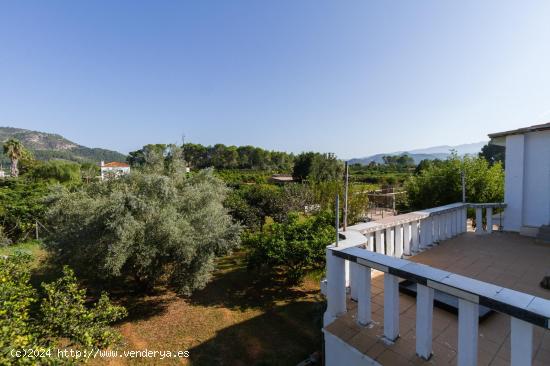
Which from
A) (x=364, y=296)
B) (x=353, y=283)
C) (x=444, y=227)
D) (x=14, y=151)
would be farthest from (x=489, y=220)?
(x=14, y=151)

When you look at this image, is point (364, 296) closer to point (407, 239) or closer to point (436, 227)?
point (407, 239)

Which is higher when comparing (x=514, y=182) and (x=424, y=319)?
(x=514, y=182)

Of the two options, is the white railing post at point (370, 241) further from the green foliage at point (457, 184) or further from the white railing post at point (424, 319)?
the green foliage at point (457, 184)

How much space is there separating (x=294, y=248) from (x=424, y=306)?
506 centimetres

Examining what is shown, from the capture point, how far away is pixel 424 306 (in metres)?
1.77

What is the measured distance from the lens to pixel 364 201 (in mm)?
11820

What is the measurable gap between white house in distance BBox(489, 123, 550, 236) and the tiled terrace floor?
1.02 m

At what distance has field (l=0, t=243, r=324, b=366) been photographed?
193 inches

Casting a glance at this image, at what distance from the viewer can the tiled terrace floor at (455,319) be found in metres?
1.89

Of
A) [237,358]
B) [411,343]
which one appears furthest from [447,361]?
[237,358]

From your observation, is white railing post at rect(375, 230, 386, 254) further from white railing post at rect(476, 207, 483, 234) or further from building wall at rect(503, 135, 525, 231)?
building wall at rect(503, 135, 525, 231)

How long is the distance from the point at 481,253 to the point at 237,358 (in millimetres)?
4455

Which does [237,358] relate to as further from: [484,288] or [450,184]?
[450,184]

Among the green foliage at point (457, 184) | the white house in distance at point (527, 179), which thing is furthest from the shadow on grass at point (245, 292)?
the white house in distance at point (527, 179)
